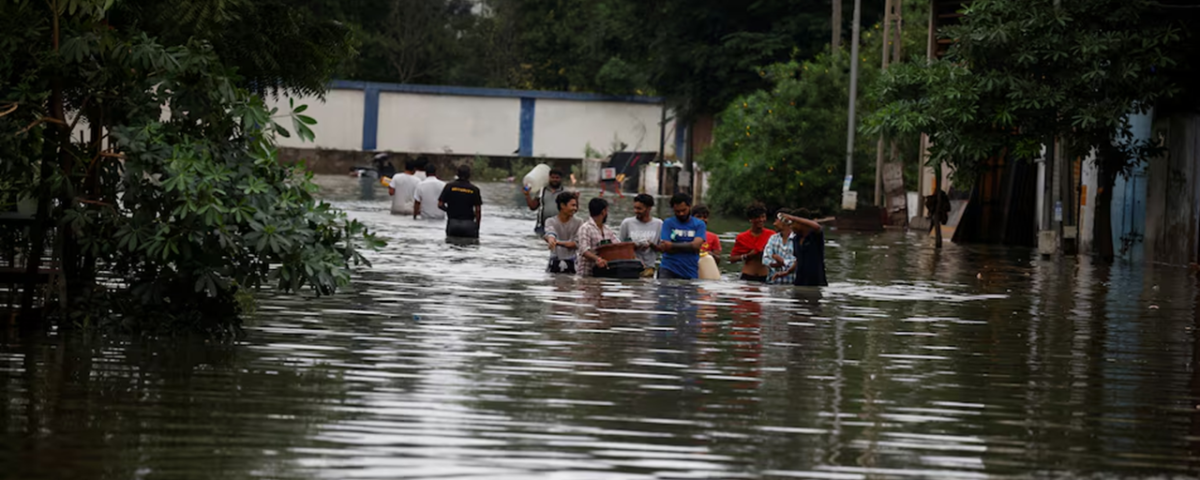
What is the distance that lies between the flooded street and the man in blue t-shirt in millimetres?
868

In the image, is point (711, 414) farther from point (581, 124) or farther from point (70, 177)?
point (581, 124)

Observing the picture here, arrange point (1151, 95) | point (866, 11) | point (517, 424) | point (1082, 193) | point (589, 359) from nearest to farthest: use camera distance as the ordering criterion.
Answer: point (517, 424)
point (589, 359)
point (1151, 95)
point (1082, 193)
point (866, 11)

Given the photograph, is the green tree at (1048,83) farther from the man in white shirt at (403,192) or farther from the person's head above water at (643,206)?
the person's head above water at (643,206)

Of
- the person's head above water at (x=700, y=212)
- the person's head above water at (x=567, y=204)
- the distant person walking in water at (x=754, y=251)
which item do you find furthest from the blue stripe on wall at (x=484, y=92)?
the distant person walking in water at (x=754, y=251)

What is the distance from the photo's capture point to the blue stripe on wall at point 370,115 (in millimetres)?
68188

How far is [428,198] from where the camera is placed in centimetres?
2842

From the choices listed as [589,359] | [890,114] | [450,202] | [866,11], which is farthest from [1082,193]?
[866,11]

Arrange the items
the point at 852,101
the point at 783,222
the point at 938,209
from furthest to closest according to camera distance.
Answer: the point at 852,101 < the point at 938,209 < the point at 783,222

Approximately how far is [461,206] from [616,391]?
51.0 ft

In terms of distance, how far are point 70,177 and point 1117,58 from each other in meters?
17.9

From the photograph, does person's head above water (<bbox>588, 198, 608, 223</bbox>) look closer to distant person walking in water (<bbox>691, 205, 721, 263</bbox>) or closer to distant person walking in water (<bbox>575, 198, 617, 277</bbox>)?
distant person walking in water (<bbox>575, 198, 617, 277</bbox>)

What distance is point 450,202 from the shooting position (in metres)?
25.1

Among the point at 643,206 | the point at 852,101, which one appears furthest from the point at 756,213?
the point at 852,101

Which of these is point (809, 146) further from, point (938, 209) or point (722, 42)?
point (722, 42)
